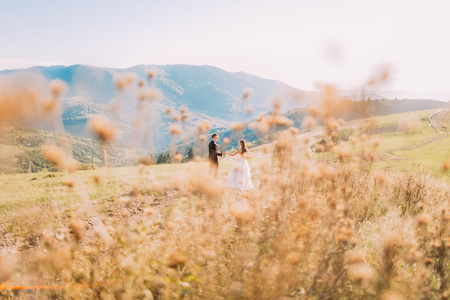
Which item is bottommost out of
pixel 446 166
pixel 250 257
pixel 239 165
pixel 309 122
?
pixel 239 165

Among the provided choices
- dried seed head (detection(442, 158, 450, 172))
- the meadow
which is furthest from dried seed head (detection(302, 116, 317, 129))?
dried seed head (detection(442, 158, 450, 172))

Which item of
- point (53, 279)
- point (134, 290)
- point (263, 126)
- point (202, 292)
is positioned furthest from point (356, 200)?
point (53, 279)

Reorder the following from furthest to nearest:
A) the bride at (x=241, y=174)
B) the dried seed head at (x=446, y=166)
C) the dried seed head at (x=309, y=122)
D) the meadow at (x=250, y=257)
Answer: the bride at (x=241, y=174) < the dried seed head at (x=309, y=122) < the dried seed head at (x=446, y=166) < the meadow at (x=250, y=257)

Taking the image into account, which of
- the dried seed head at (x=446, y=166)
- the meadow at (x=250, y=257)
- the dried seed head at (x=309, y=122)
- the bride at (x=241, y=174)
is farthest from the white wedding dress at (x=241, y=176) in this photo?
the dried seed head at (x=446, y=166)

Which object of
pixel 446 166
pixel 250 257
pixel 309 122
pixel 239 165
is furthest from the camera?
pixel 239 165

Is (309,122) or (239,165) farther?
(239,165)

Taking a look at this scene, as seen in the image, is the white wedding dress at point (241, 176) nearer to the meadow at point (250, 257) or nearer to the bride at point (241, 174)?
the bride at point (241, 174)

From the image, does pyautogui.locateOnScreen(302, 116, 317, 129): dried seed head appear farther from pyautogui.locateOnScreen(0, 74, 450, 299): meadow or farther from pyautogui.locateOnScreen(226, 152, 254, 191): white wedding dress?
pyautogui.locateOnScreen(226, 152, 254, 191): white wedding dress

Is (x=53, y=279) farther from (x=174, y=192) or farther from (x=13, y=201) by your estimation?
(x=13, y=201)

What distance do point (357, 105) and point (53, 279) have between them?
457cm

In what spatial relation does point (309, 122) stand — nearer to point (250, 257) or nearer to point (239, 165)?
point (250, 257)

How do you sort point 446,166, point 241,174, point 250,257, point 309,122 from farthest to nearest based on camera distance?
point 241,174 → point 309,122 → point 446,166 → point 250,257

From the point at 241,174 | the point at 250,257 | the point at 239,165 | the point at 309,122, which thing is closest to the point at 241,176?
the point at 241,174

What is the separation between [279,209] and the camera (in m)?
3.18
